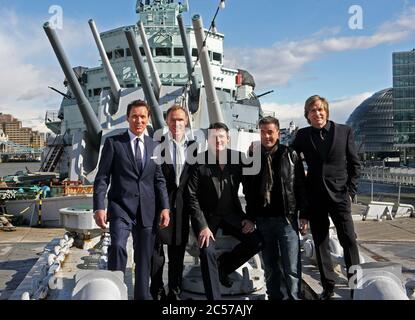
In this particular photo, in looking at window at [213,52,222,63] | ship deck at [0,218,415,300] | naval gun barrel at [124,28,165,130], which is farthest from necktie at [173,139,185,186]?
window at [213,52,222,63]

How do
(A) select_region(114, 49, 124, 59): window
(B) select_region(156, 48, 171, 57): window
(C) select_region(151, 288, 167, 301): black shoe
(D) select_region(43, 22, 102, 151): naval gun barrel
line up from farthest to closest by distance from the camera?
(A) select_region(114, 49, 124, 59): window < (B) select_region(156, 48, 171, 57): window < (D) select_region(43, 22, 102, 151): naval gun barrel < (C) select_region(151, 288, 167, 301): black shoe

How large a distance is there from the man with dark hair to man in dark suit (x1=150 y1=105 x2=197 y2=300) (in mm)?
433

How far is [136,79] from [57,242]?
10.2 metres

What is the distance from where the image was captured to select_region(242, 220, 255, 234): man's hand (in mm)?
3055

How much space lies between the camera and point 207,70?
8.95 metres

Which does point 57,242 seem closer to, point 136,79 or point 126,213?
point 126,213

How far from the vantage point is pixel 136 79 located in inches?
607

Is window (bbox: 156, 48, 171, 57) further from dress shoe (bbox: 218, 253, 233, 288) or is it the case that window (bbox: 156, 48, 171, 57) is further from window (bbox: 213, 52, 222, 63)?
dress shoe (bbox: 218, 253, 233, 288)

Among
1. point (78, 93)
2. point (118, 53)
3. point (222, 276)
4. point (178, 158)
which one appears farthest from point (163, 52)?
point (222, 276)

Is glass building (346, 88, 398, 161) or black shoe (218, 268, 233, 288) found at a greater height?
glass building (346, 88, 398, 161)

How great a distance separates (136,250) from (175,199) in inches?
16.3

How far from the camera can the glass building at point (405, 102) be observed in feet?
114

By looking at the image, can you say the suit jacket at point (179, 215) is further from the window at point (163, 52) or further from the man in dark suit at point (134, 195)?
the window at point (163, 52)
